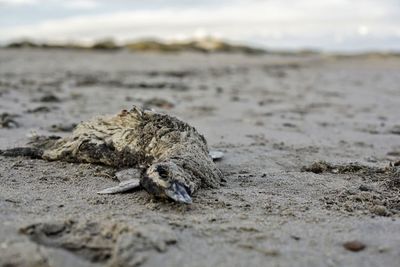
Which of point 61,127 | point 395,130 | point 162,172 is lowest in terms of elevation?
point 395,130

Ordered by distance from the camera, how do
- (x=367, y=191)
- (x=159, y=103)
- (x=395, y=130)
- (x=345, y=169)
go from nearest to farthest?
(x=367, y=191) < (x=345, y=169) < (x=395, y=130) < (x=159, y=103)

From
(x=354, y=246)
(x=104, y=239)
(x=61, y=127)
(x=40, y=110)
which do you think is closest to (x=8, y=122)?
(x=61, y=127)

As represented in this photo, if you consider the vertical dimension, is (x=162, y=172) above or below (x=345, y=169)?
above

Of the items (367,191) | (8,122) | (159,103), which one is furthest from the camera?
(159,103)

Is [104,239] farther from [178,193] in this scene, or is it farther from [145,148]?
[145,148]

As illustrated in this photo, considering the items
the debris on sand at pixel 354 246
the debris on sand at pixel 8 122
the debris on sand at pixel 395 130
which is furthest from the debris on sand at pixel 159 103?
the debris on sand at pixel 354 246

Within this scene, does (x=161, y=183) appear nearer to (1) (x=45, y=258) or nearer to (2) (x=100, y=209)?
(2) (x=100, y=209)

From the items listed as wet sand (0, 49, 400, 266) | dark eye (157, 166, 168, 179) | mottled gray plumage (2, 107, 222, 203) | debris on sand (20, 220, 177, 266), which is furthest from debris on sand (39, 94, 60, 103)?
debris on sand (20, 220, 177, 266)
